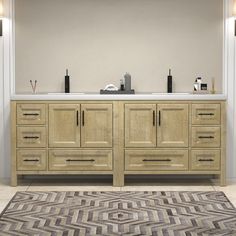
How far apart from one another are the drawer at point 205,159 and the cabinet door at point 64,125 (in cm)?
112

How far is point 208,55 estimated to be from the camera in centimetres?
640

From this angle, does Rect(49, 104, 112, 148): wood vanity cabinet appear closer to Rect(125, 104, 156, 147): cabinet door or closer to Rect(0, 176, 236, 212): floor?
Rect(125, 104, 156, 147): cabinet door

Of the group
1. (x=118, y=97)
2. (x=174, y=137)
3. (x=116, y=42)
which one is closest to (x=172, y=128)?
(x=174, y=137)

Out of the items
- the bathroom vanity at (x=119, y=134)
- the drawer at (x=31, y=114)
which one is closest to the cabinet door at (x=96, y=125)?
the bathroom vanity at (x=119, y=134)

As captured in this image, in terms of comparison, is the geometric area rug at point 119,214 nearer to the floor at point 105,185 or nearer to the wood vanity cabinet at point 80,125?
the floor at point 105,185

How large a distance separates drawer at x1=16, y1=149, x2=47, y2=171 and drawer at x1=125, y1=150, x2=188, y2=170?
79 cm

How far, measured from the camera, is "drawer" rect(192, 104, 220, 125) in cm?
587

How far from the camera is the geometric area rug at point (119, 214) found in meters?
4.42

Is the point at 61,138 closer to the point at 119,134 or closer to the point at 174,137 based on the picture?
the point at 119,134

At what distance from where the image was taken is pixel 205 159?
5914 millimetres

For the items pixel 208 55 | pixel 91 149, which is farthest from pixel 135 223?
pixel 208 55

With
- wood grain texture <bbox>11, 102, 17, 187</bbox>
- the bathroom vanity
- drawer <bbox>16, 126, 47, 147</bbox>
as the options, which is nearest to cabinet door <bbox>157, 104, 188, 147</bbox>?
the bathroom vanity

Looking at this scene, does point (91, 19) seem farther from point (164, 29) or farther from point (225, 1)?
point (225, 1)

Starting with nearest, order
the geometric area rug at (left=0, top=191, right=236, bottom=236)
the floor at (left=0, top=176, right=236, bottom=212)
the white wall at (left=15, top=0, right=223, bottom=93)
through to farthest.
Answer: the geometric area rug at (left=0, top=191, right=236, bottom=236) → the floor at (left=0, top=176, right=236, bottom=212) → the white wall at (left=15, top=0, right=223, bottom=93)
